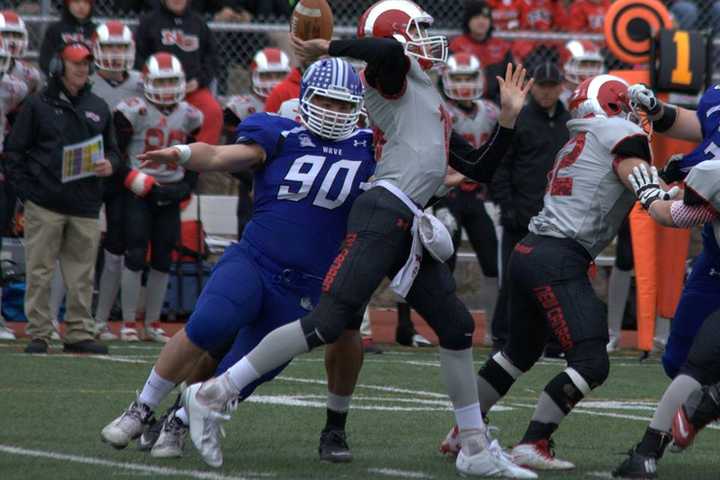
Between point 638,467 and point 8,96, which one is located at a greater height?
point 638,467

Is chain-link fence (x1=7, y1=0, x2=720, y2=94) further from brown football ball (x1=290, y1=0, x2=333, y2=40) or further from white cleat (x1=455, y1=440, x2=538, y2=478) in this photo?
white cleat (x1=455, y1=440, x2=538, y2=478)

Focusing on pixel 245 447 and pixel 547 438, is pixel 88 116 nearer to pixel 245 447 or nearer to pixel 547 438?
pixel 245 447

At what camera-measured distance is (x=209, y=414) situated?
18.2ft

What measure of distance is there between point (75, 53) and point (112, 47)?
1587 millimetres

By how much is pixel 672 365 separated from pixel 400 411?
5.79 feet

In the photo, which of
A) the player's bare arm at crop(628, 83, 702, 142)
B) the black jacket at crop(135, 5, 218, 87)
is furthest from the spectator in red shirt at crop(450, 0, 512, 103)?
the player's bare arm at crop(628, 83, 702, 142)

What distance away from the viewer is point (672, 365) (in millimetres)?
6109

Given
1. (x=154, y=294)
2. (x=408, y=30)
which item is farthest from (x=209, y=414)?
(x=154, y=294)

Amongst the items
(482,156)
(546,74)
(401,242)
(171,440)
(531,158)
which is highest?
(482,156)

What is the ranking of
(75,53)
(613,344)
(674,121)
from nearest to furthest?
(674,121) < (75,53) < (613,344)

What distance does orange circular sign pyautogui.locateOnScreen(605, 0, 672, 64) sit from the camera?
37.1ft

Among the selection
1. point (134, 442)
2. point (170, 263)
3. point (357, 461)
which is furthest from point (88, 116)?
point (357, 461)

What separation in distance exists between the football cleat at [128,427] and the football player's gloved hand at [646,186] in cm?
198

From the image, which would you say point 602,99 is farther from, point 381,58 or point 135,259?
point 135,259
